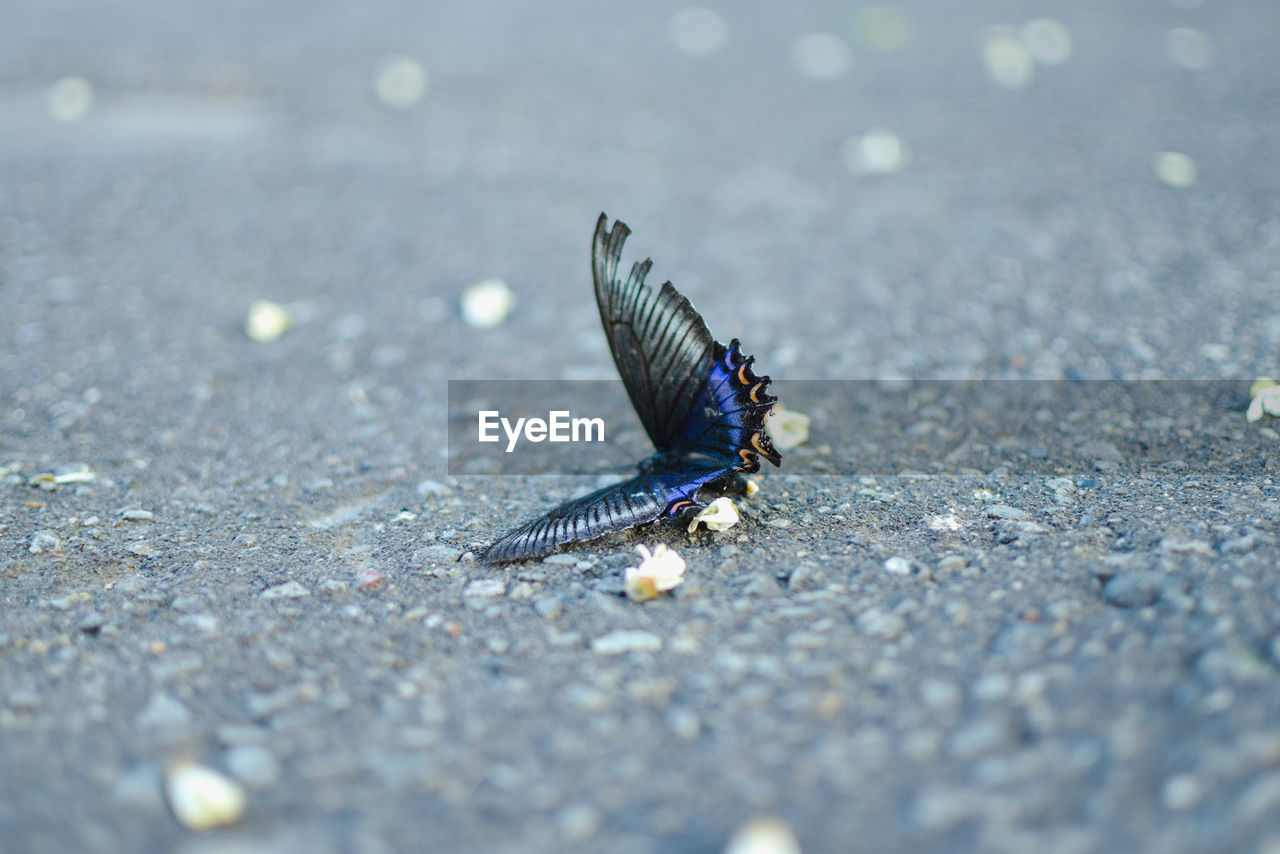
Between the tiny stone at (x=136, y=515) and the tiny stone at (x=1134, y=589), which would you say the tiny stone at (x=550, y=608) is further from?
the tiny stone at (x=136, y=515)

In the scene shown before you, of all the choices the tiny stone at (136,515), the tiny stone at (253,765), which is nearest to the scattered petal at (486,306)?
the tiny stone at (136,515)

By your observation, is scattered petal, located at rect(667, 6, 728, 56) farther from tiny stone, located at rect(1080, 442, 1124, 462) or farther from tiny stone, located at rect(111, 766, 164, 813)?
tiny stone, located at rect(111, 766, 164, 813)

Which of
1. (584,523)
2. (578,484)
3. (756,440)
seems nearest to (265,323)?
(578,484)

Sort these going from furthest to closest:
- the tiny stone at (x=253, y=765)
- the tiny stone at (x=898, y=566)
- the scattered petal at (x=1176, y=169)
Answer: the scattered petal at (x=1176, y=169), the tiny stone at (x=898, y=566), the tiny stone at (x=253, y=765)

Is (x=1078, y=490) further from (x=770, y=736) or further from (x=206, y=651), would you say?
(x=206, y=651)

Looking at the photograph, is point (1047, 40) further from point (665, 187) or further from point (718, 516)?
point (718, 516)
